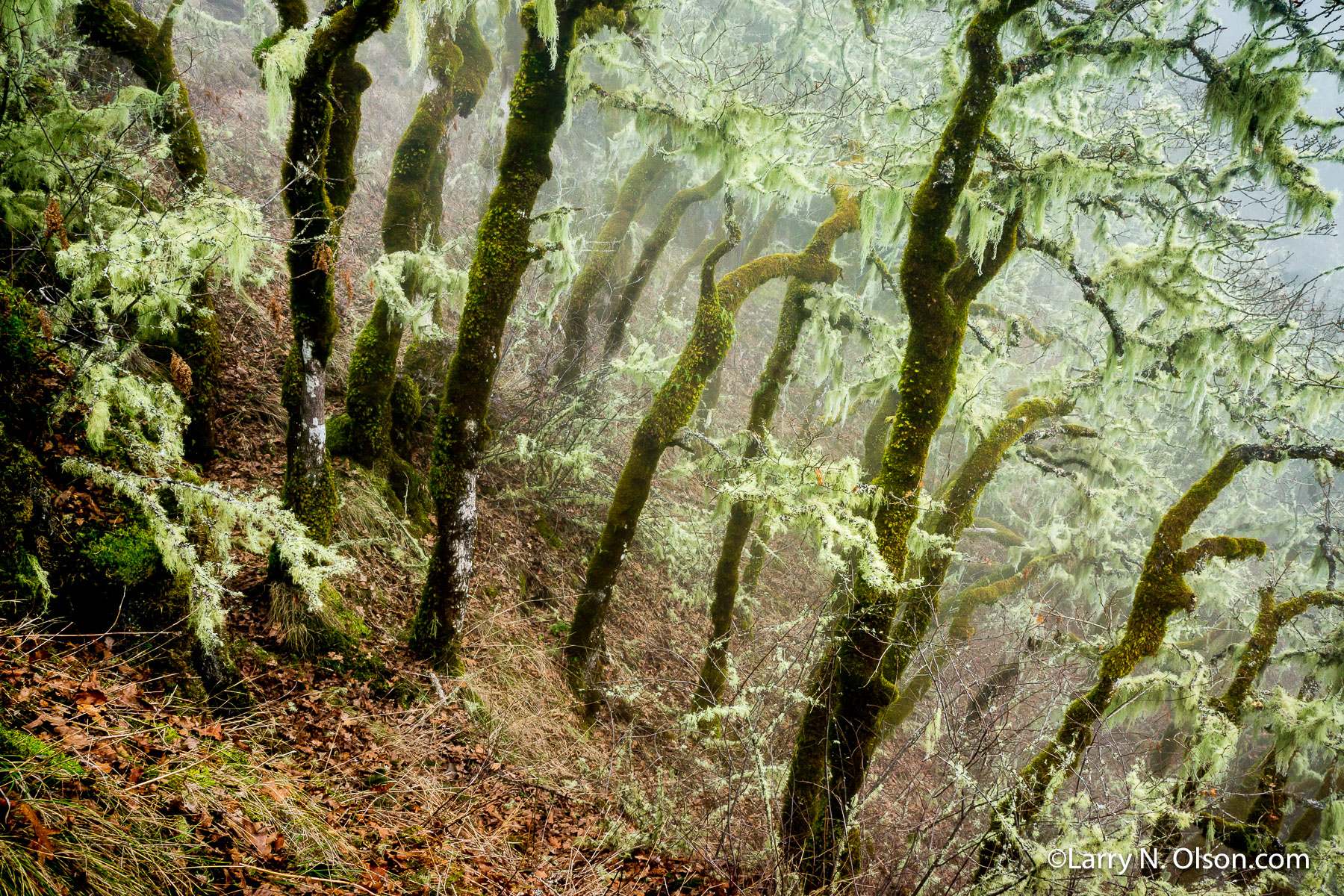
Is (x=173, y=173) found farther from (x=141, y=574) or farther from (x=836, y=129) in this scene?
(x=836, y=129)

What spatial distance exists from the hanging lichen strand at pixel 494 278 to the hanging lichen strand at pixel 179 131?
2.30m

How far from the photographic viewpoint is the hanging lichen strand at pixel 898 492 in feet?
15.2

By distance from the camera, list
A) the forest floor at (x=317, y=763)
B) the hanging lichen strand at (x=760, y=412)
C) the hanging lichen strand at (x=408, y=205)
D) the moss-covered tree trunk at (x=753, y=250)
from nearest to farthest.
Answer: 1. the forest floor at (x=317, y=763)
2. the hanging lichen strand at (x=408, y=205)
3. the hanging lichen strand at (x=760, y=412)
4. the moss-covered tree trunk at (x=753, y=250)

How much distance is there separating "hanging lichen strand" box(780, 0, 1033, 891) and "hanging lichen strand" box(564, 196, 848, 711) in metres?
2.67

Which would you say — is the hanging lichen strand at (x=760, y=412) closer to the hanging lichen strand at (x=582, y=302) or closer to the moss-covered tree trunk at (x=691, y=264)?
the hanging lichen strand at (x=582, y=302)

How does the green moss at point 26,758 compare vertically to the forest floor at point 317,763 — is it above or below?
above

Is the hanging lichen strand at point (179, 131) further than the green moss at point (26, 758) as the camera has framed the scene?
Result: Yes

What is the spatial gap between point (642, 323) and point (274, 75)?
1354 cm

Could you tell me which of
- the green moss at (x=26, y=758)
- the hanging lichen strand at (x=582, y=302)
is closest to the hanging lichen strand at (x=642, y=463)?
the hanging lichen strand at (x=582, y=302)

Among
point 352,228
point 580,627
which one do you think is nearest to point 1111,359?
point 580,627

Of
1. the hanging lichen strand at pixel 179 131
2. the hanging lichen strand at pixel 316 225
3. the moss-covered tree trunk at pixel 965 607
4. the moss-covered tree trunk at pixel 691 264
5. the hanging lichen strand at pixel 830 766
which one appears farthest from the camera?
the moss-covered tree trunk at pixel 691 264

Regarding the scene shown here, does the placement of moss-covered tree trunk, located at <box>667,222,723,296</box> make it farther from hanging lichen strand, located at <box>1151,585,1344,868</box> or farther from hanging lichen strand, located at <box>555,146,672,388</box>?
hanging lichen strand, located at <box>1151,585,1344,868</box>

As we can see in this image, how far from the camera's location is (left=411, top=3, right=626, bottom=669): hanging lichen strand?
499cm

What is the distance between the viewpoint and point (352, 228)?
42.8 ft
